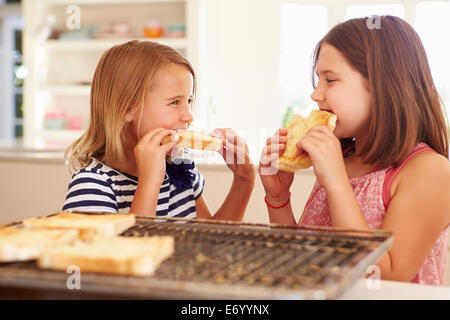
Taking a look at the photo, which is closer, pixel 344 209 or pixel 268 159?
pixel 344 209

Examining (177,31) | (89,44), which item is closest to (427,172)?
(177,31)

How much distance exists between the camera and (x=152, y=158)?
1553 mm

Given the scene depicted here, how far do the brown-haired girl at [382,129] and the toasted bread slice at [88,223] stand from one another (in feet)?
1.74

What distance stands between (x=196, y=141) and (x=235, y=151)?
0.54 ft

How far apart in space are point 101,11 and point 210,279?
5535 millimetres

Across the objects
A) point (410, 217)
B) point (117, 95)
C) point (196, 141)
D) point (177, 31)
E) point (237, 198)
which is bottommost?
point (237, 198)

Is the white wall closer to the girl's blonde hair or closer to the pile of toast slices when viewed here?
the girl's blonde hair

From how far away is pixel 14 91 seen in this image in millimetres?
8266

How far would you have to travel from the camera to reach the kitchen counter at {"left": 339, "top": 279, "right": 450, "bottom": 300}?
2.96 feet

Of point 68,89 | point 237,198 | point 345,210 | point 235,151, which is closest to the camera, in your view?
point 345,210

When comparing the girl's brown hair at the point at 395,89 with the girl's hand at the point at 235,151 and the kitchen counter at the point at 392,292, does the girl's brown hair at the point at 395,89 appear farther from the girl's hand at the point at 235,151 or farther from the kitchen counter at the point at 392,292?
the kitchen counter at the point at 392,292

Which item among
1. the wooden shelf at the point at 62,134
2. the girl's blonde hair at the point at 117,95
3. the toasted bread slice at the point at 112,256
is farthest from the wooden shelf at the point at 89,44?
the toasted bread slice at the point at 112,256

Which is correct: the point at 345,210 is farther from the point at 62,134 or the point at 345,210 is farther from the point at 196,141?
the point at 62,134

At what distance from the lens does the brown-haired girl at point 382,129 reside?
1348mm
